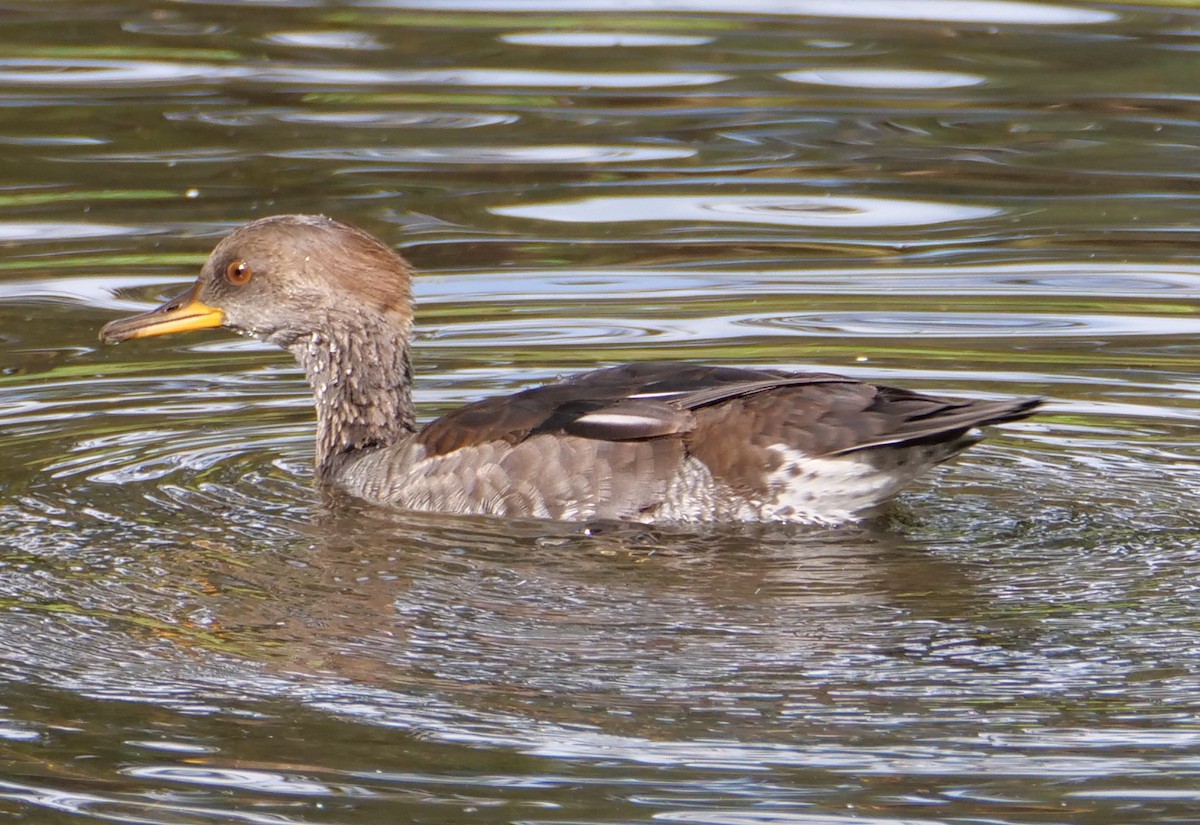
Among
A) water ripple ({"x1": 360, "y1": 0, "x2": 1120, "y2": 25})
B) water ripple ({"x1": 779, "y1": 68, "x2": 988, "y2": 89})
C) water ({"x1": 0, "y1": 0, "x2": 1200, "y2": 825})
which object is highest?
water ripple ({"x1": 360, "y1": 0, "x2": 1120, "y2": 25})

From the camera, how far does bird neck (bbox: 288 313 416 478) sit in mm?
8531

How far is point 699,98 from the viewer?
43.5ft

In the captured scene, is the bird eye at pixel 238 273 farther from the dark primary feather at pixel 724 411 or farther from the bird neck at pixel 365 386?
the dark primary feather at pixel 724 411

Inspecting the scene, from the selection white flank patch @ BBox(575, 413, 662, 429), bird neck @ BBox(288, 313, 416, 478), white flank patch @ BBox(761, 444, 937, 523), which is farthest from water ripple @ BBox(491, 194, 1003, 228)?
white flank patch @ BBox(761, 444, 937, 523)

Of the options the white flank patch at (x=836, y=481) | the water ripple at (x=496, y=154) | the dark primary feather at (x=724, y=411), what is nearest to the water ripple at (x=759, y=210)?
the water ripple at (x=496, y=154)

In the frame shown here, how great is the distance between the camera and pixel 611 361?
32.0 feet

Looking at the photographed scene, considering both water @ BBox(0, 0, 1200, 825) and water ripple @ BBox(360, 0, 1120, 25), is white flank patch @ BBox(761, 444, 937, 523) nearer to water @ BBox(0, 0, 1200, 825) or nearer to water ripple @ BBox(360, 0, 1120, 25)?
water @ BBox(0, 0, 1200, 825)

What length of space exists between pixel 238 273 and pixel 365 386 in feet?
2.30

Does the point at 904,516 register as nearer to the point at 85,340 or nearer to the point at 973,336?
the point at 973,336

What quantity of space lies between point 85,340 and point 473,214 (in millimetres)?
2520

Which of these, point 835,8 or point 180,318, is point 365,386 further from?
point 835,8

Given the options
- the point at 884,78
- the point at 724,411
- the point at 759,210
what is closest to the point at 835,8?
the point at 884,78

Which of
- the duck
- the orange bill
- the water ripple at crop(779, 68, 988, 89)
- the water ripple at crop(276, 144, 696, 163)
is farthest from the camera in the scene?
the water ripple at crop(779, 68, 988, 89)

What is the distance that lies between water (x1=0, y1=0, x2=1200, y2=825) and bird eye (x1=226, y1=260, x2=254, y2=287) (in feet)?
2.09
